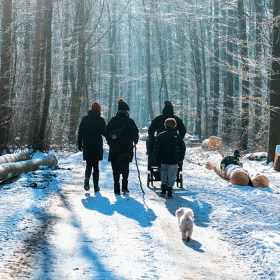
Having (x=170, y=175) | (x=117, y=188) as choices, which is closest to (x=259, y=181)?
(x=170, y=175)

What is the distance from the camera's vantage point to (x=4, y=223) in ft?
20.8

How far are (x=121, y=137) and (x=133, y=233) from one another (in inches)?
134

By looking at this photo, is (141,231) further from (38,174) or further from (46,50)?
(46,50)

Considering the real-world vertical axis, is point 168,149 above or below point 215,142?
above

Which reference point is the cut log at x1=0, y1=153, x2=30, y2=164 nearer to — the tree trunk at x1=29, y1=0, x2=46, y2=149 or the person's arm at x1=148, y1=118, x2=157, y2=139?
the tree trunk at x1=29, y1=0, x2=46, y2=149

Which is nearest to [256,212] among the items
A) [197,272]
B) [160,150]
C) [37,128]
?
[160,150]

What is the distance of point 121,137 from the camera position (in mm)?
9203

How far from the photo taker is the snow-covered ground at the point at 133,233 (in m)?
4.67

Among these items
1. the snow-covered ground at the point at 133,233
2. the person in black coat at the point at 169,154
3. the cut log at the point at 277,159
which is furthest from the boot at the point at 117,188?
the cut log at the point at 277,159

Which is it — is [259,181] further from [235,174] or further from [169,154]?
[169,154]

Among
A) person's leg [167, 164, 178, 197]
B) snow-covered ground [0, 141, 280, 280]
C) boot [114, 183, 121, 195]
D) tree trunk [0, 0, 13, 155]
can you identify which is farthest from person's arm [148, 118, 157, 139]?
tree trunk [0, 0, 13, 155]

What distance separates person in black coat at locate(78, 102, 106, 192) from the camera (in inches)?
374

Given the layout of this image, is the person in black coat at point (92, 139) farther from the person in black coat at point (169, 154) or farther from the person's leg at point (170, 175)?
the person's leg at point (170, 175)

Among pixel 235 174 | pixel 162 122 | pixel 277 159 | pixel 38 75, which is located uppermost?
pixel 38 75
